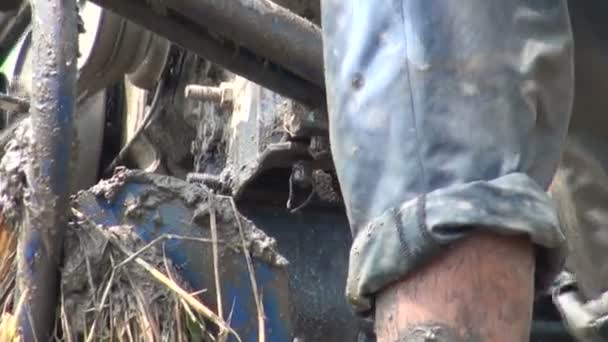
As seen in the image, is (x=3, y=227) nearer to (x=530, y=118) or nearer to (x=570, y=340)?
(x=530, y=118)

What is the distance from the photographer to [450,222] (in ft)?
2.91

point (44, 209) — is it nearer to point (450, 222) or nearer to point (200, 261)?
point (200, 261)

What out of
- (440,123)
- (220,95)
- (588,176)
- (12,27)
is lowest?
(440,123)

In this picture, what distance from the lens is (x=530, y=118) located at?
0.95 metres

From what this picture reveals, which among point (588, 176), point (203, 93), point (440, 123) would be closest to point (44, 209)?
point (588, 176)

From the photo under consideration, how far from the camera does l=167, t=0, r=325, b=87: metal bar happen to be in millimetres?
1771

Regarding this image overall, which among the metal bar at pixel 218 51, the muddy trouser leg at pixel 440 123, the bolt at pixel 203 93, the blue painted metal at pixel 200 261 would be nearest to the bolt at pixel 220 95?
the bolt at pixel 203 93

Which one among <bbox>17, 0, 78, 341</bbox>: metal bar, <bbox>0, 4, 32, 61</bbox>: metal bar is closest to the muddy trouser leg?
<bbox>17, 0, 78, 341</bbox>: metal bar

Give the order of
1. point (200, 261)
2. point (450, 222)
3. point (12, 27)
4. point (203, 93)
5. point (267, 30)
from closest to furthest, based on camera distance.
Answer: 1. point (450, 222)
2. point (200, 261)
3. point (267, 30)
4. point (203, 93)
5. point (12, 27)

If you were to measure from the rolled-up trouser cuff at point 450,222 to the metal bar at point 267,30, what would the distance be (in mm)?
889

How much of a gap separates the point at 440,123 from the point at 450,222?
74mm

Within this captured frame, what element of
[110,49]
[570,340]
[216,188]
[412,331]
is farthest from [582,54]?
[110,49]

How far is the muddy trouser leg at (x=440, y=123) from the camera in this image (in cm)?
90

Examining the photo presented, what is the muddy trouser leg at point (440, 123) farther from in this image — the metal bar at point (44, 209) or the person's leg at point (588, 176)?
the metal bar at point (44, 209)
